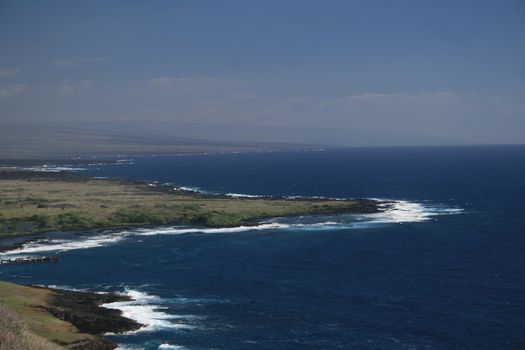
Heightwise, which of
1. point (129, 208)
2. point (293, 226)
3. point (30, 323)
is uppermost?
point (129, 208)

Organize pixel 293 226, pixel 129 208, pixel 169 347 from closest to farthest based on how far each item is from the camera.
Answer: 1. pixel 169 347
2. pixel 293 226
3. pixel 129 208

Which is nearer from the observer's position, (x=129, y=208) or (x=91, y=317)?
(x=91, y=317)

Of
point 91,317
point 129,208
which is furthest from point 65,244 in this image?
point 91,317

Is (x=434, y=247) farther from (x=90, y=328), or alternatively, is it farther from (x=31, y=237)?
(x=31, y=237)

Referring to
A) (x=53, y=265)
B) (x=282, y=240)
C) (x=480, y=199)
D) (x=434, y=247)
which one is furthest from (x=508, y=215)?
(x=53, y=265)

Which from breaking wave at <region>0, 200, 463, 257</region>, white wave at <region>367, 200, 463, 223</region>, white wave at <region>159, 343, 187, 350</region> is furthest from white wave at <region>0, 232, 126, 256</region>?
white wave at <region>367, 200, 463, 223</region>

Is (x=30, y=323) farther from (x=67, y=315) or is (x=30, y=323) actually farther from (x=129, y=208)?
(x=129, y=208)
